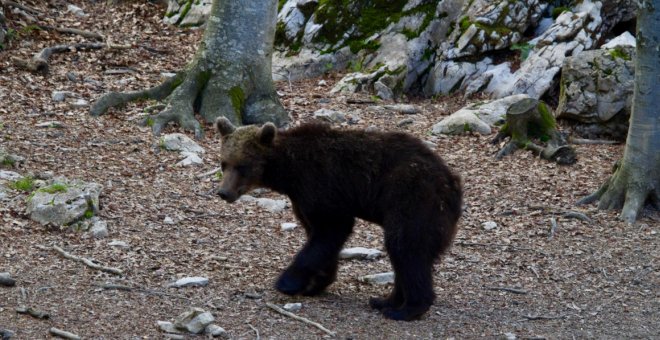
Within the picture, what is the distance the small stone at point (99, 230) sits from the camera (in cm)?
877

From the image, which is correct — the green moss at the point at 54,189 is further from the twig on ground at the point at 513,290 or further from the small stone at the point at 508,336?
the small stone at the point at 508,336

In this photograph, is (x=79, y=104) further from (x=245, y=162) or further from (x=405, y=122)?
(x=245, y=162)

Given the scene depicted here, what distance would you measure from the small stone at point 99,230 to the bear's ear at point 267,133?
6.76 ft

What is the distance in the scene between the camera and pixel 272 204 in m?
10.3

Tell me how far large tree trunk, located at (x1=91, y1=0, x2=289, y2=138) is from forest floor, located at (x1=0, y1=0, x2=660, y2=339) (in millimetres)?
559

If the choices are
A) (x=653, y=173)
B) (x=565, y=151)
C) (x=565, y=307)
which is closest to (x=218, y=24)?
(x=565, y=151)

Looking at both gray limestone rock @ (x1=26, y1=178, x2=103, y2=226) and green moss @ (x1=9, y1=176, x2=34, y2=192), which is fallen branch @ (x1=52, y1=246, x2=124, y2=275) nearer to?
gray limestone rock @ (x1=26, y1=178, x2=103, y2=226)

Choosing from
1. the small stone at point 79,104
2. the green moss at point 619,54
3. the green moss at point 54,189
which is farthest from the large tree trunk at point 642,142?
the small stone at point 79,104

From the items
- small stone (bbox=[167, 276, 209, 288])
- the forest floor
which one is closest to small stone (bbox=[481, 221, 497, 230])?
the forest floor

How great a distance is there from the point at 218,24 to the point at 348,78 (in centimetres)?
283

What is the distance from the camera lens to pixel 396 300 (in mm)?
7438

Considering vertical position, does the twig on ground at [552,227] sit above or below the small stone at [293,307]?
below

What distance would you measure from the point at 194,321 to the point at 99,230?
252 cm

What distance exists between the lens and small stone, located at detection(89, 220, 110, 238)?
877cm
